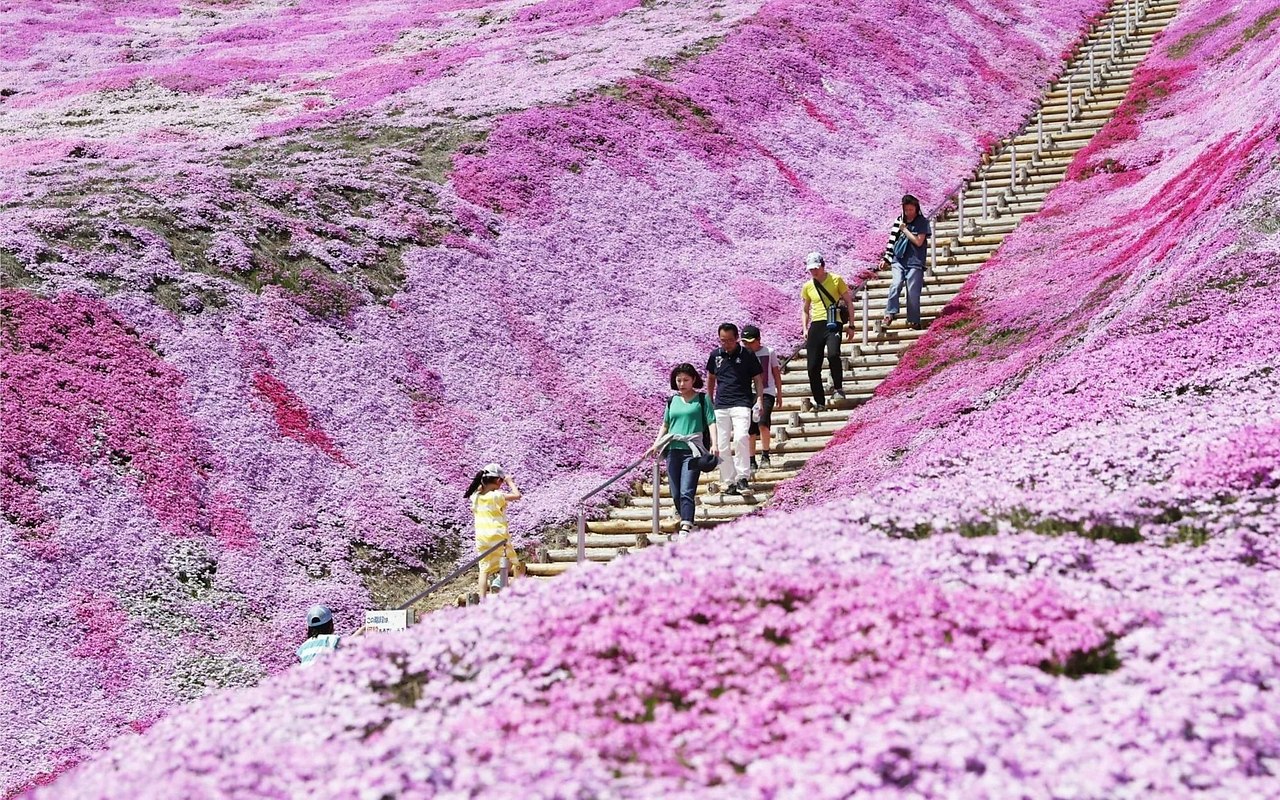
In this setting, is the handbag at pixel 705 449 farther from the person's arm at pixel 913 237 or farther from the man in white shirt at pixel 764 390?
the person's arm at pixel 913 237

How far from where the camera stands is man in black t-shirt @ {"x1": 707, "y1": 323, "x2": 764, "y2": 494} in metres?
21.8

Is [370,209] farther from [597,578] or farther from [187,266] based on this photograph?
[597,578]

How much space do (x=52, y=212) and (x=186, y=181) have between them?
3.84 meters

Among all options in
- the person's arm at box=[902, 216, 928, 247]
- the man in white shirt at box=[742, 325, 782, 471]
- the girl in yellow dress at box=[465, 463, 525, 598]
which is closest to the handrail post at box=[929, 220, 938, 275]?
the person's arm at box=[902, 216, 928, 247]

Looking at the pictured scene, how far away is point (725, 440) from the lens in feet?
72.1

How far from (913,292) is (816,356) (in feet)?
16.9

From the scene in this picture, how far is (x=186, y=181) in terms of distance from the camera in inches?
1254

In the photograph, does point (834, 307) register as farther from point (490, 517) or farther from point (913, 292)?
point (490, 517)

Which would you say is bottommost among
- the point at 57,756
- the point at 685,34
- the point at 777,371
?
the point at 57,756

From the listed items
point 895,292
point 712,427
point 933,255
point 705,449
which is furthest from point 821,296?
point 933,255

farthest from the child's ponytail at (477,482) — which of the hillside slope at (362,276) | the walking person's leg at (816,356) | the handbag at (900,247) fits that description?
the handbag at (900,247)

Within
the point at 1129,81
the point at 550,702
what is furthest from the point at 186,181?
the point at 1129,81

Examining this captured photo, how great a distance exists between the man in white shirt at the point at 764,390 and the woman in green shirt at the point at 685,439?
2.25 m

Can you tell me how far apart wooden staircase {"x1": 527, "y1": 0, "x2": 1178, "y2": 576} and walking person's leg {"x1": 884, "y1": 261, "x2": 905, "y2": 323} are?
1.18 feet
